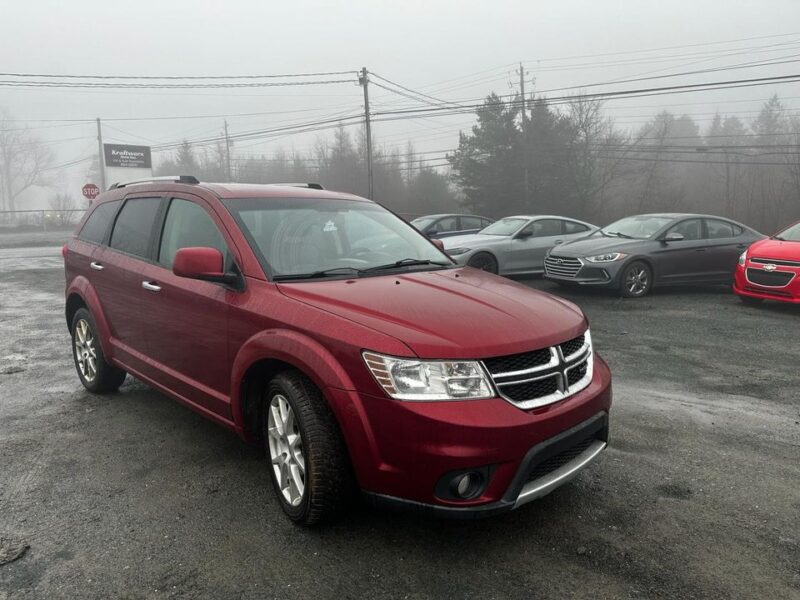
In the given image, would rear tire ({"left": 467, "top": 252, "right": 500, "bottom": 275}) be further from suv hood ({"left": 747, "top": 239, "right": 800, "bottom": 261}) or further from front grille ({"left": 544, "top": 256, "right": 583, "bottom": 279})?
suv hood ({"left": 747, "top": 239, "right": 800, "bottom": 261})

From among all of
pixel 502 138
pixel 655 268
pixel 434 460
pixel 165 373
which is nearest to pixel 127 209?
pixel 165 373

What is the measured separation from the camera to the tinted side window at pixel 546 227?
12.8 meters

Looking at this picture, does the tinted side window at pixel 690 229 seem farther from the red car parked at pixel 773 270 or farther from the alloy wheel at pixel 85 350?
the alloy wheel at pixel 85 350

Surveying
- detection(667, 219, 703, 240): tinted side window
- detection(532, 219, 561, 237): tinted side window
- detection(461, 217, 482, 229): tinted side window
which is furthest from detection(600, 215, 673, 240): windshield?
detection(461, 217, 482, 229): tinted side window

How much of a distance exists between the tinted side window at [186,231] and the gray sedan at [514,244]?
7.73 m

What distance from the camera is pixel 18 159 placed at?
94.2 m

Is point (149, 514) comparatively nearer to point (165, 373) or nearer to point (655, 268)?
point (165, 373)

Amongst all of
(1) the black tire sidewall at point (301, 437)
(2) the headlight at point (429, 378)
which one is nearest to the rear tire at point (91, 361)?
(1) the black tire sidewall at point (301, 437)

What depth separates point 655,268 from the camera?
10711mm

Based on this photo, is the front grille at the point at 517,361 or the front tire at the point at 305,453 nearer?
the front grille at the point at 517,361

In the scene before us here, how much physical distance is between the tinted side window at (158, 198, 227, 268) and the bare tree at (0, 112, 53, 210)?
344 ft

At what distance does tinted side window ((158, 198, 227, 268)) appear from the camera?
3.72 m

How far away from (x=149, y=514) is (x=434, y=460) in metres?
1.68

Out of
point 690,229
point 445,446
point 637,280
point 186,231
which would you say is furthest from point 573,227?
point 445,446
